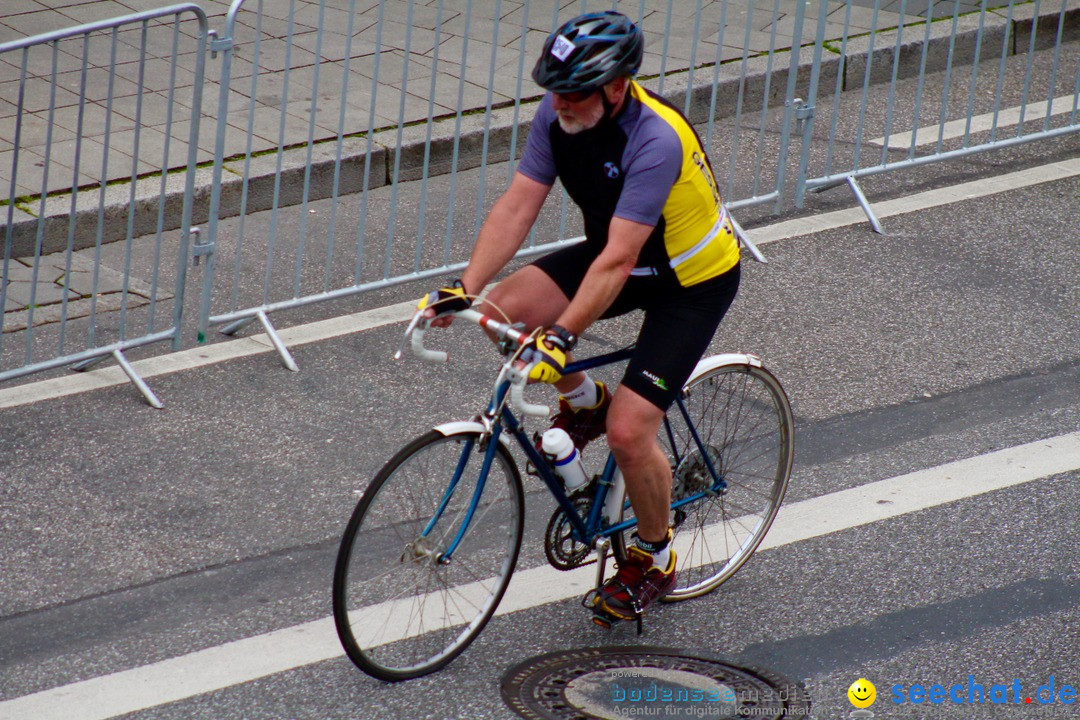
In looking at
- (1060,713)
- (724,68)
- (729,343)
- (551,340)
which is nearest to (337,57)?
(724,68)

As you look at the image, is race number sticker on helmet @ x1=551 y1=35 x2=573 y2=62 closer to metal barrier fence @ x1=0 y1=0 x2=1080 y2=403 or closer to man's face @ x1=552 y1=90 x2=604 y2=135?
man's face @ x1=552 y1=90 x2=604 y2=135

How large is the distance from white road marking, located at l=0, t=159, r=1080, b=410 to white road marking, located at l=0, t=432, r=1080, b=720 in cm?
193

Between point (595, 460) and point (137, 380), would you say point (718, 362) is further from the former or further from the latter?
point (137, 380)

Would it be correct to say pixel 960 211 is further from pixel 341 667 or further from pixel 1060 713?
pixel 341 667

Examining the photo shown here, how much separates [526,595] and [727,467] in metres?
0.82

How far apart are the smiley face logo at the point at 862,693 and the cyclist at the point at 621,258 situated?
617 mm

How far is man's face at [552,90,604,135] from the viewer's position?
3701 millimetres

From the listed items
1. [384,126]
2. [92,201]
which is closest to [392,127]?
[384,126]

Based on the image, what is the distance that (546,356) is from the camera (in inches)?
137

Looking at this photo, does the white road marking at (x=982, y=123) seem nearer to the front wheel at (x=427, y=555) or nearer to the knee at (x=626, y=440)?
the knee at (x=626, y=440)

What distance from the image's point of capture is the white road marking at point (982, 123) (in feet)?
26.8

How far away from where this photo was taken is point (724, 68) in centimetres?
873

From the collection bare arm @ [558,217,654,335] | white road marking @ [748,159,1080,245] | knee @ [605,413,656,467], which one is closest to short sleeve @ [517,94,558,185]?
bare arm @ [558,217,654,335]

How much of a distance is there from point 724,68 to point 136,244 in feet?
12.7
